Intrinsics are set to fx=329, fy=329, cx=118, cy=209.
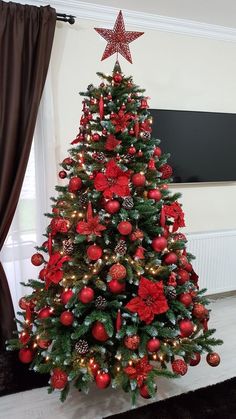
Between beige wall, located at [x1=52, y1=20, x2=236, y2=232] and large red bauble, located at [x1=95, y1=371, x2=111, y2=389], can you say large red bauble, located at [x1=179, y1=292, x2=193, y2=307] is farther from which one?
beige wall, located at [x1=52, y1=20, x2=236, y2=232]

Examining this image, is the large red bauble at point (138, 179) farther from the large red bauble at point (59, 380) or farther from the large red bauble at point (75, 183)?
the large red bauble at point (59, 380)

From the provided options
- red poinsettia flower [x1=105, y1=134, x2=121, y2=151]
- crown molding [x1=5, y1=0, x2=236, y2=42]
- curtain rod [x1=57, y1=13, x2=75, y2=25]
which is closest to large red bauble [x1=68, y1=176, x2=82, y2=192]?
red poinsettia flower [x1=105, y1=134, x2=121, y2=151]

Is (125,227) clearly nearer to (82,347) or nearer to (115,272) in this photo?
(115,272)

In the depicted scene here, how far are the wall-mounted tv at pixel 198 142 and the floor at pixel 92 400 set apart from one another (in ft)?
5.10

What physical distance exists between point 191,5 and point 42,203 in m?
1.92

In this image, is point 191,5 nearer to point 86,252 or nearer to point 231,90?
point 231,90

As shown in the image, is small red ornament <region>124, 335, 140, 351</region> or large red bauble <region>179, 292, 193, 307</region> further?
large red bauble <region>179, 292, 193, 307</region>

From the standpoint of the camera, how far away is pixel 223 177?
3.14 meters

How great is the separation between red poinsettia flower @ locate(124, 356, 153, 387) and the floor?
42 cm

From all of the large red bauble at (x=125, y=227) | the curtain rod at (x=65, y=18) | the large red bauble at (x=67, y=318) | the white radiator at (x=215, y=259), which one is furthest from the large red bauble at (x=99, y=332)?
the curtain rod at (x=65, y=18)

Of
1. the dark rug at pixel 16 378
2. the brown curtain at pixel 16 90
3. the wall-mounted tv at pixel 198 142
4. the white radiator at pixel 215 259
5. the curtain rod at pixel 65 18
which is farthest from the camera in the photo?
the white radiator at pixel 215 259

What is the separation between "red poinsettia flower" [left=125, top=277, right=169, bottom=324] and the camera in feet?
5.30

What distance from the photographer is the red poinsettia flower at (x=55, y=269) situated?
1.69 m

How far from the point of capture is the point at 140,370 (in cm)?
162
